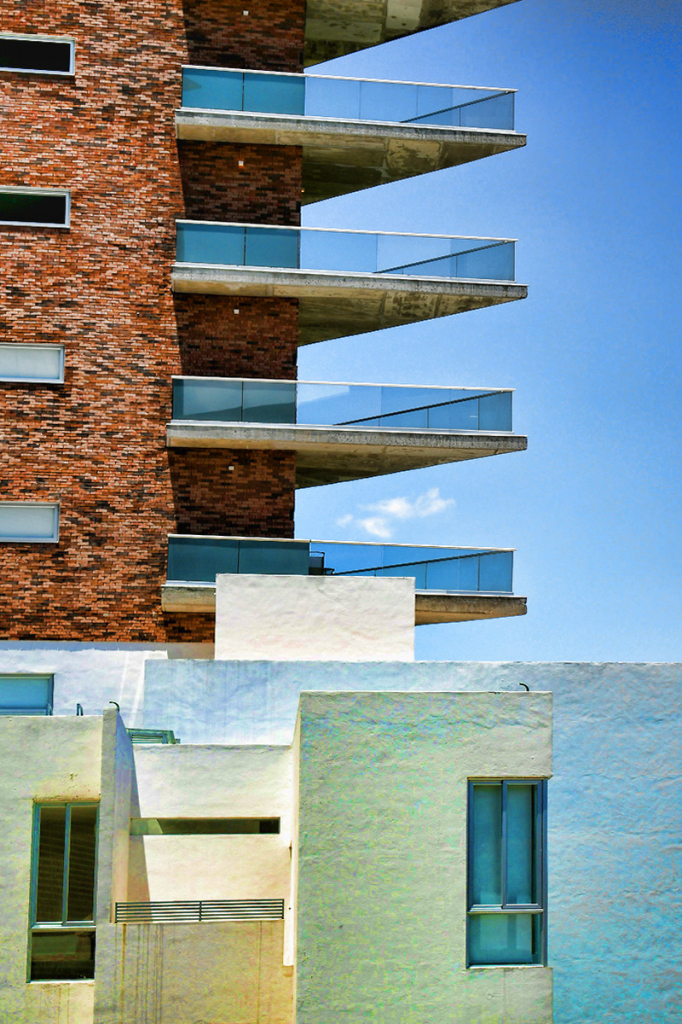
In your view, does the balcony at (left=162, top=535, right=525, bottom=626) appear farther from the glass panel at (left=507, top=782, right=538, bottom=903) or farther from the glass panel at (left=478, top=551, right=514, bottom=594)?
the glass panel at (left=507, top=782, right=538, bottom=903)

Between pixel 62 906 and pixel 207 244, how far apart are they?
16632mm

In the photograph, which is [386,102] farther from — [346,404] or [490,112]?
[346,404]

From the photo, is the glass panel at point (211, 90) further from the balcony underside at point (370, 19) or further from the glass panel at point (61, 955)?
the glass panel at point (61, 955)

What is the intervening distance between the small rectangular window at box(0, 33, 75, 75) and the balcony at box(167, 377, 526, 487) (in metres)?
8.29

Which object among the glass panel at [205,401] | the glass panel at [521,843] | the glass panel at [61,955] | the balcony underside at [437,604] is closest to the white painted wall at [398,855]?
the glass panel at [521,843]

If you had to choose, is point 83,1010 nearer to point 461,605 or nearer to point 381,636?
point 381,636

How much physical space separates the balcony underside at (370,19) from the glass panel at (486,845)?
22.0m

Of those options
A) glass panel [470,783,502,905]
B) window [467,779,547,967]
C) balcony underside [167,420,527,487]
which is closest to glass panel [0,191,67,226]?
balcony underside [167,420,527,487]

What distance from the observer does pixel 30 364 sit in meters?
29.2

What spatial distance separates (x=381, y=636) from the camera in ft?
84.8

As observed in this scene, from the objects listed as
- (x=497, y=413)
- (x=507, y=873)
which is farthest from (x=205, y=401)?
(x=507, y=873)

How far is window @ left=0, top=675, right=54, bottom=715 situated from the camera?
89.8 ft

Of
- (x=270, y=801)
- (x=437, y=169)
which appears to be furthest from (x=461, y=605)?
(x=437, y=169)

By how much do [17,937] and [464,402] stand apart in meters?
16.7
